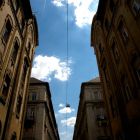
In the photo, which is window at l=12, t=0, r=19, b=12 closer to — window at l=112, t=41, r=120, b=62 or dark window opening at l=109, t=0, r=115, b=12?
dark window opening at l=109, t=0, r=115, b=12

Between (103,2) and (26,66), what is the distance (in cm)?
1076

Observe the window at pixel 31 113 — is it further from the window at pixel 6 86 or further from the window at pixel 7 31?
the window at pixel 7 31

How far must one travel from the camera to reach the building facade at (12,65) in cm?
1546

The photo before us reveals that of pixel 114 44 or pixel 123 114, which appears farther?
pixel 114 44

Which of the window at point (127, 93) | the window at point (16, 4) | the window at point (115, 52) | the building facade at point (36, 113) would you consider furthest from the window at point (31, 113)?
the window at point (127, 93)

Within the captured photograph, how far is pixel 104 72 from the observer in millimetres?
23594

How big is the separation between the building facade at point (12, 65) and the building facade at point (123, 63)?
8496 mm

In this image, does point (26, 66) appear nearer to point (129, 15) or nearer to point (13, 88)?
point (13, 88)

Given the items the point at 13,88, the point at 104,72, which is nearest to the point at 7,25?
the point at 13,88

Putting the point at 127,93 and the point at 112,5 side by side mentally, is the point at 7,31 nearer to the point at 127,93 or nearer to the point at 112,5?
the point at 112,5

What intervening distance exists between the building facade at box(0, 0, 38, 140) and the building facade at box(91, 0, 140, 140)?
8496 millimetres

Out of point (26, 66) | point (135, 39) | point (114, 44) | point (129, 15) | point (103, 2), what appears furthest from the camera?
point (26, 66)

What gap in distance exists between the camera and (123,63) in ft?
54.0

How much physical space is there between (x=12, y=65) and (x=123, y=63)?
9.36 m
